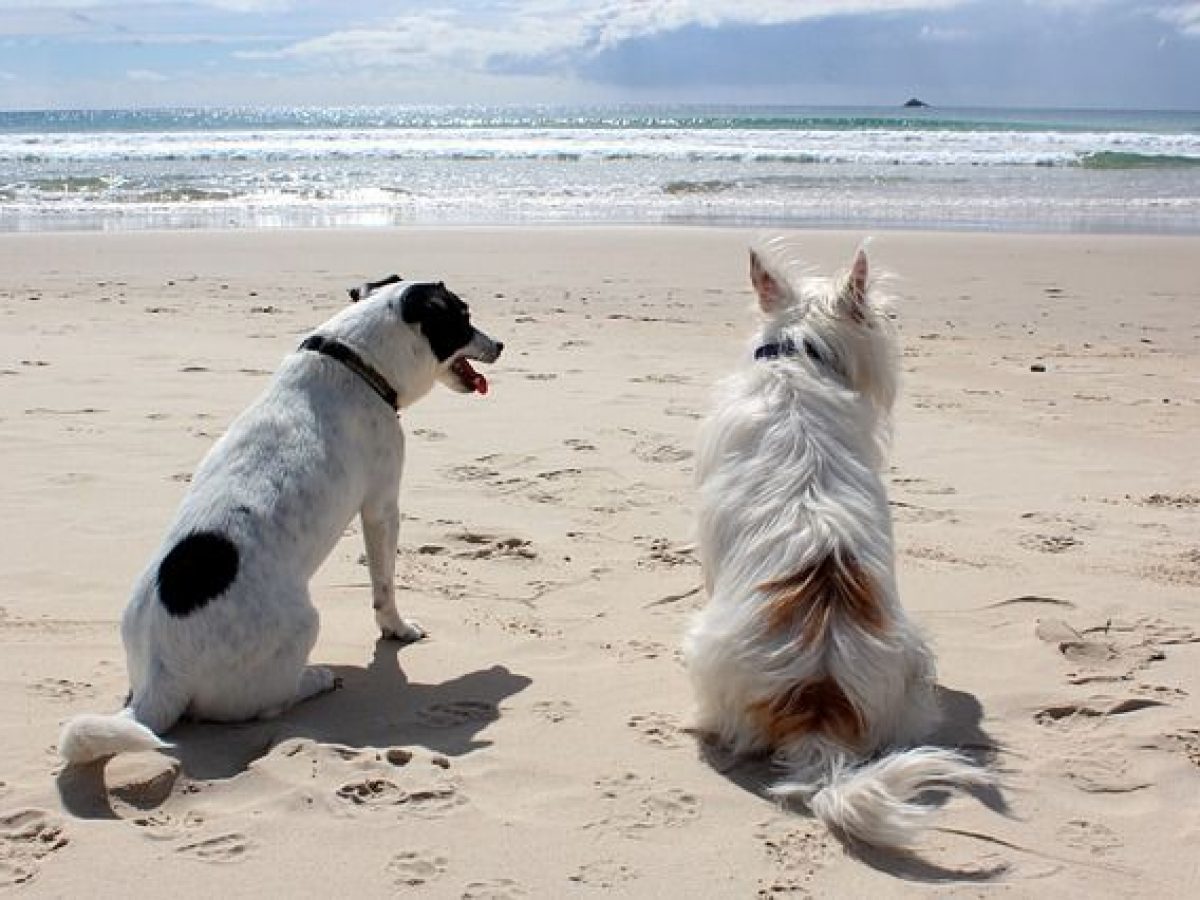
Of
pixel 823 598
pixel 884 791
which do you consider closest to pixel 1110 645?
pixel 823 598

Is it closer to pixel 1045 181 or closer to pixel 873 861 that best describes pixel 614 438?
pixel 873 861

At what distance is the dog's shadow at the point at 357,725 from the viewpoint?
11.6 ft

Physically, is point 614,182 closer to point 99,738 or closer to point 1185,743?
point 1185,743

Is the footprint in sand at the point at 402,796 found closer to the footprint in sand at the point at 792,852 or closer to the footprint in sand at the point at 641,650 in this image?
the footprint in sand at the point at 792,852

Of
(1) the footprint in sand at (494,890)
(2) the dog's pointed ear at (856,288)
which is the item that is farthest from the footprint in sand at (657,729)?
(2) the dog's pointed ear at (856,288)

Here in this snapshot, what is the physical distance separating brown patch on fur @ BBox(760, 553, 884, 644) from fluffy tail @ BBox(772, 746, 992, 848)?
0.39m

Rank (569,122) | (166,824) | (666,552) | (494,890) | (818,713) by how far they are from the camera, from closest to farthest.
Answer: (494,890), (166,824), (818,713), (666,552), (569,122)

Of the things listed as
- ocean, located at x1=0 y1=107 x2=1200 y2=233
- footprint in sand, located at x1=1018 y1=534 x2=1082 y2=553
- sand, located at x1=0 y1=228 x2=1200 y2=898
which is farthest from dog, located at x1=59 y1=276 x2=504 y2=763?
ocean, located at x1=0 y1=107 x2=1200 y2=233

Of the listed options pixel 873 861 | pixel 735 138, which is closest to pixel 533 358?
pixel 873 861

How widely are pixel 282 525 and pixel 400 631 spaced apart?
2.85 feet

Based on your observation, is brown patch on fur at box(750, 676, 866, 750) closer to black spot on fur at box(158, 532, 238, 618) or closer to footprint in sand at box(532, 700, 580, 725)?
footprint in sand at box(532, 700, 580, 725)

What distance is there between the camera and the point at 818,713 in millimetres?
3561

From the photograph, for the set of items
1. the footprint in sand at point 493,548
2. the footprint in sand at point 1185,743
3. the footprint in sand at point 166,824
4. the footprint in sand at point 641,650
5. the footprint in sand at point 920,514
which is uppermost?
the footprint in sand at point 920,514

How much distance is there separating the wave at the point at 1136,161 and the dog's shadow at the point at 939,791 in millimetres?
30811
